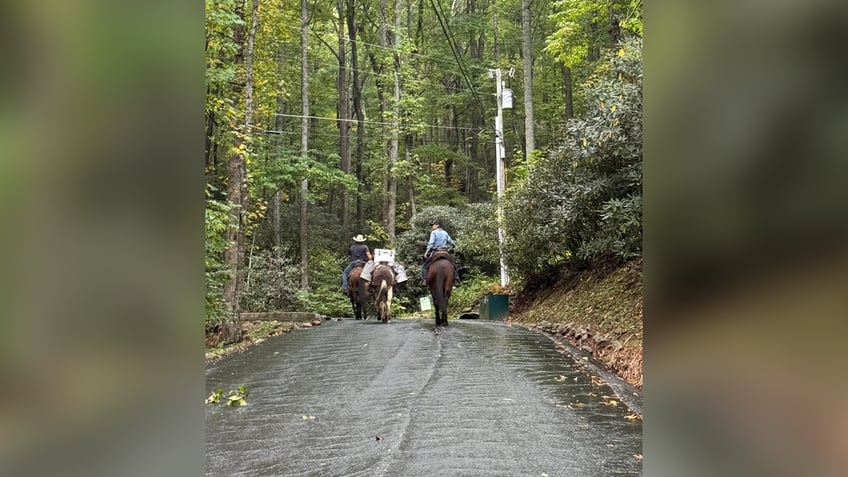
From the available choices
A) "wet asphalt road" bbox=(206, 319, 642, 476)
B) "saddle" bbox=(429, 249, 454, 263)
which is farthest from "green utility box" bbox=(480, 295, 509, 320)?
"wet asphalt road" bbox=(206, 319, 642, 476)

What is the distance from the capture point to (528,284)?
17047mm

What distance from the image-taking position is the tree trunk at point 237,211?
1034cm

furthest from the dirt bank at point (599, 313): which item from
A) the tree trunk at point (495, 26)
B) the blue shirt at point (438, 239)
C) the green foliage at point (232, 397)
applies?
the tree trunk at point (495, 26)

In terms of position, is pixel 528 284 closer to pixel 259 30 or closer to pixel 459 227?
pixel 459 227

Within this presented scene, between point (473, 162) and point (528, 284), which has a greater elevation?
point (473, 162)

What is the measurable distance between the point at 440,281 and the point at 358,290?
4.31m

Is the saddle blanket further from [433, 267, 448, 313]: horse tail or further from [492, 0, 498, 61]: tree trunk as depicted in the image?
[492, 0, 498, 61]: tree trunk

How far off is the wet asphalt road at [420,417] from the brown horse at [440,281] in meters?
3.03

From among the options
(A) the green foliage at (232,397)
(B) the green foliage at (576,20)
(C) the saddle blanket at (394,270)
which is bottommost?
(A) the green foliage at (232,397)

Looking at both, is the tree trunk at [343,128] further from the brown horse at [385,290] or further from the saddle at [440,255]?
the saddle at [440,255]

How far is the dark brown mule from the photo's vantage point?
15.5 metres
